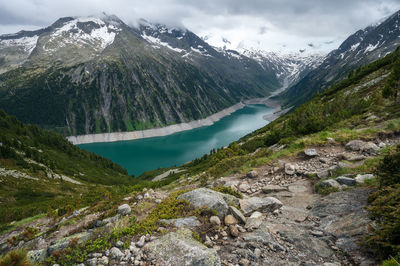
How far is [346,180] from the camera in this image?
30.8 ft

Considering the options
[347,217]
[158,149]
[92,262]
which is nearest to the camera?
[92,262]

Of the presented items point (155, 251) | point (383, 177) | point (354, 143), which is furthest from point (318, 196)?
point (155, 251)

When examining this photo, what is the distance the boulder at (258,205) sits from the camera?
8.47 meters

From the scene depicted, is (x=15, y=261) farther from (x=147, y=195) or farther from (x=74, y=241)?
(x=147, y=195)

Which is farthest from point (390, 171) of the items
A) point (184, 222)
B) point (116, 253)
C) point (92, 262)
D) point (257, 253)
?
point (92, 262)

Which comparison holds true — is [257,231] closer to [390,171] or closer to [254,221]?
[254,221]


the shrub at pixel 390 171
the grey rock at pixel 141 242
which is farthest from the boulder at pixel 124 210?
the shrub at pixel 390 171

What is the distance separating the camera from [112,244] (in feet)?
20.7

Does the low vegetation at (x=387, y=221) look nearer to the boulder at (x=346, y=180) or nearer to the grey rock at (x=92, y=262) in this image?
the boulder at (x=346, y=180)

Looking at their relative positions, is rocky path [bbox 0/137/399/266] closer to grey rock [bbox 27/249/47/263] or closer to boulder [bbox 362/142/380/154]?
grey rock [bbox 27/249/47/263]

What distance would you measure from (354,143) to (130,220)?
14.5 m

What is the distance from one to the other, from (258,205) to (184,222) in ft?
11.1

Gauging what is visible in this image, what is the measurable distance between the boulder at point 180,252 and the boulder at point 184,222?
25.6 inches

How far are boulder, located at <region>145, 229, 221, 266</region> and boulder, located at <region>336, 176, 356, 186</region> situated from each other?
24.3 feet
